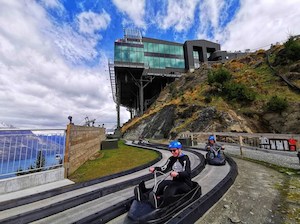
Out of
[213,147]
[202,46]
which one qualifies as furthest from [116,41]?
[213,147]

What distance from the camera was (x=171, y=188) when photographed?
362 cm

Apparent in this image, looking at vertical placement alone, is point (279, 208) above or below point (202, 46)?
below

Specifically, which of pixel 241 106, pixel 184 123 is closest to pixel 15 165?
pixel 184 123

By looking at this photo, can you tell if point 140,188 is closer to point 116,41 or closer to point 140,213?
point 140,213

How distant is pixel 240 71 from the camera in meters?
35.0

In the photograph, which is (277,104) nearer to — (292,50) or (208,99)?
(208,99)

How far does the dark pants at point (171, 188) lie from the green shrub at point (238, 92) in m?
24.5

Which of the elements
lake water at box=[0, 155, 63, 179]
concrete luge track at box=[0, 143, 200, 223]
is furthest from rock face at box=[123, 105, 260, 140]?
lake water at box=[0, 155, 63, 179]

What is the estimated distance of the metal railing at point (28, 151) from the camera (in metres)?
5.60

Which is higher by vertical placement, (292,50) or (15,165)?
(292,50)

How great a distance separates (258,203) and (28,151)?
24.3 feet

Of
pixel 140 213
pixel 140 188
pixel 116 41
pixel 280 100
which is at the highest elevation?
pixel 116 41

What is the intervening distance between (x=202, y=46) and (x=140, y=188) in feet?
174

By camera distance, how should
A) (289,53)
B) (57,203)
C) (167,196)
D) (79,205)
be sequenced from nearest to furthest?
1. (167,196)
2. (57,203)
3. (79,205)
4. (289,53)
